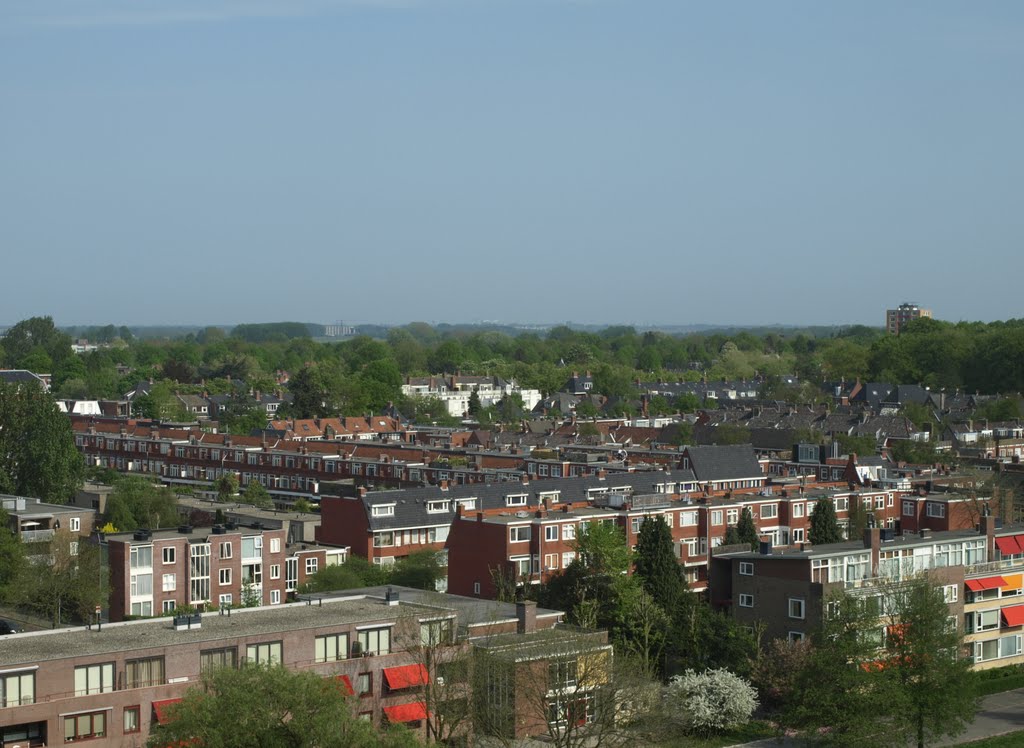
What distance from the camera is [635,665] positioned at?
24812 millimetres

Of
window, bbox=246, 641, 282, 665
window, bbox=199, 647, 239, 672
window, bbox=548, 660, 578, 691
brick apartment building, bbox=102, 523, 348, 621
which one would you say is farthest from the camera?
brick apartment building, bbox=102, 523, 348, 621

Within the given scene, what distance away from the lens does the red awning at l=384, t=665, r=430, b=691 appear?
23.9 meters

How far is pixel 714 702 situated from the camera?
28359 millimetres

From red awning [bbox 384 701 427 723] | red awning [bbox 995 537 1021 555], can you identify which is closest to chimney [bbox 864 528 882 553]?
red awning [bbox 995 537 1021 555]

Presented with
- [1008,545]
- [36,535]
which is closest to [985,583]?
[1008,545]

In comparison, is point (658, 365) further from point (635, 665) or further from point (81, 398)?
point (635, 665)

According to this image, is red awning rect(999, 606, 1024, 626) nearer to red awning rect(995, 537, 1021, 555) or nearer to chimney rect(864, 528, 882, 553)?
red awning rect(995, 537, 1021, 555)

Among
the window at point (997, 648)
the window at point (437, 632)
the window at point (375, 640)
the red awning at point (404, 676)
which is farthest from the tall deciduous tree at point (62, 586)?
the window at point (997, 648)

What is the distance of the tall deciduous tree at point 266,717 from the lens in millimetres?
19281

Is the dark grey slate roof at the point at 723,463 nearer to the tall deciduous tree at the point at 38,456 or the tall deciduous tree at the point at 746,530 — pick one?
the tall deciduous tree at the point at 746,530

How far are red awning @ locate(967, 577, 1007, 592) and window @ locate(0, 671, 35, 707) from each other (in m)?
21.3

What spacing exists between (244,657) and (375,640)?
247 centimetres

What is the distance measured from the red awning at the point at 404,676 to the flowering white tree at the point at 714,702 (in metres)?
6.00

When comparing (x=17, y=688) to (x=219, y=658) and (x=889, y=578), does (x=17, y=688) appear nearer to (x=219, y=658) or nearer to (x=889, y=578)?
(x=219, y=658)
